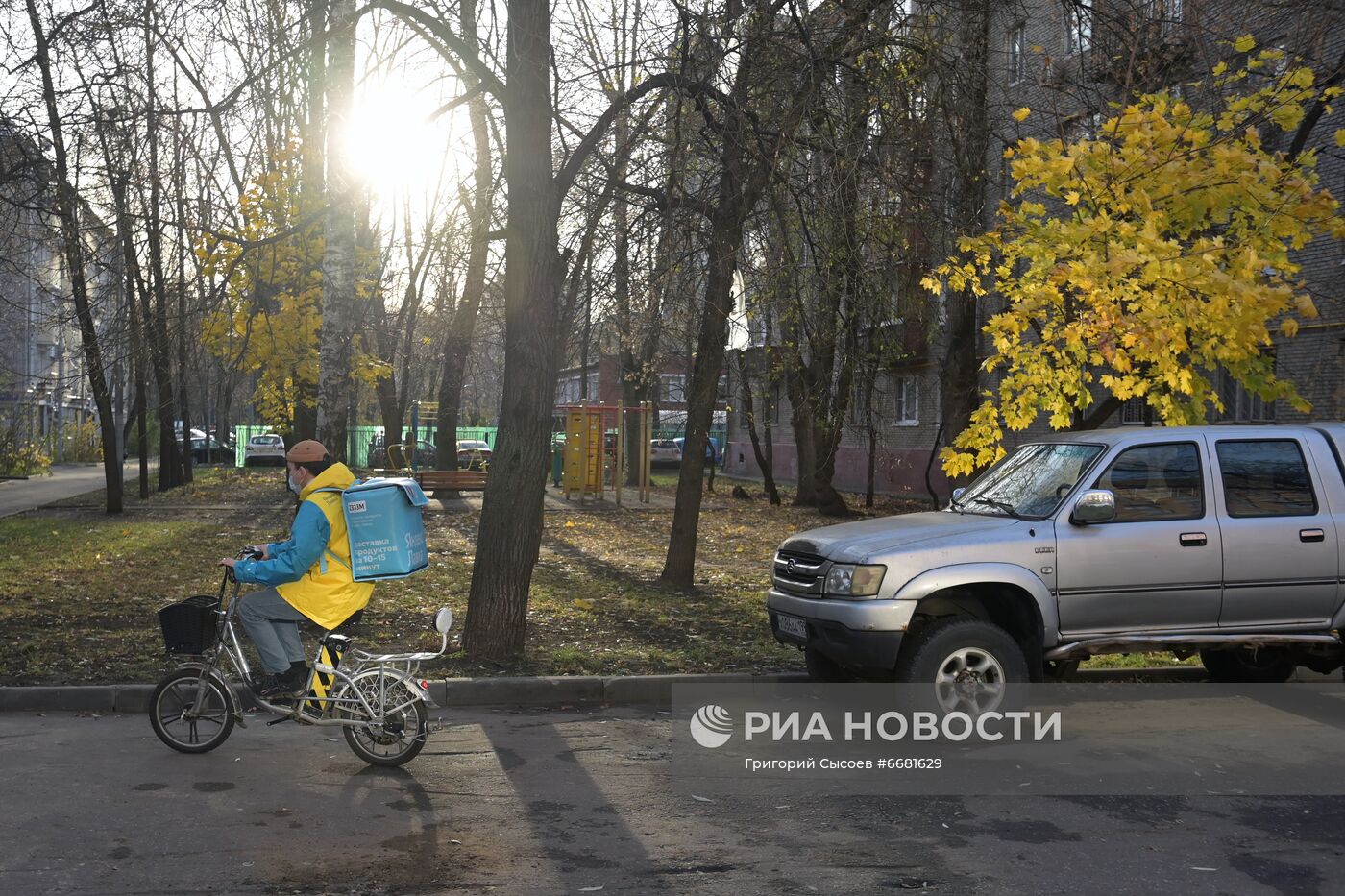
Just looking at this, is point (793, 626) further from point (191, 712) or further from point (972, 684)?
point (191, 712)

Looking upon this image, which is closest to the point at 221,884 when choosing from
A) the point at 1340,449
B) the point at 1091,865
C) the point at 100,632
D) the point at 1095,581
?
the point at 1091,865

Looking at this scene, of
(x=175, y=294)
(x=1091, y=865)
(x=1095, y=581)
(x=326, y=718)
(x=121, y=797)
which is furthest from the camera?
(x=175, y=294)

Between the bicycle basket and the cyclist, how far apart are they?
191 mm

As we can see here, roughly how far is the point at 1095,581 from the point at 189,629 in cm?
533

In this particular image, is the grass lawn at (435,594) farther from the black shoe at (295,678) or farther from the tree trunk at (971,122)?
the tree trunk at (971,122)

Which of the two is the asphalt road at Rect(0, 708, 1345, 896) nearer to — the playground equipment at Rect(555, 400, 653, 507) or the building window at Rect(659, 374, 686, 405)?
the playground equipment at Rect(555, 400, 653, 507)

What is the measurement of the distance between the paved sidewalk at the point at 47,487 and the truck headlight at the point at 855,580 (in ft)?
71.6

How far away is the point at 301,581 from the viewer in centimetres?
690

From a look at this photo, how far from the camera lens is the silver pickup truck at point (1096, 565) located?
308 inches

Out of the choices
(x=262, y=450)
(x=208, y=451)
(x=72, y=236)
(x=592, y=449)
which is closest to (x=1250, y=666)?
(x=72, y=236)

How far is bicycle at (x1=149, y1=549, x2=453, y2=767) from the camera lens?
6.84 meters

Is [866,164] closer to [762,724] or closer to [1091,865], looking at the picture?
[762,724]

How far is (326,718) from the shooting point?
6.85 metres

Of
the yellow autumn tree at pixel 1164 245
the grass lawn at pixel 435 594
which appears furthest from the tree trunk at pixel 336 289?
the yellow autumn tree at pixel 1164 245
